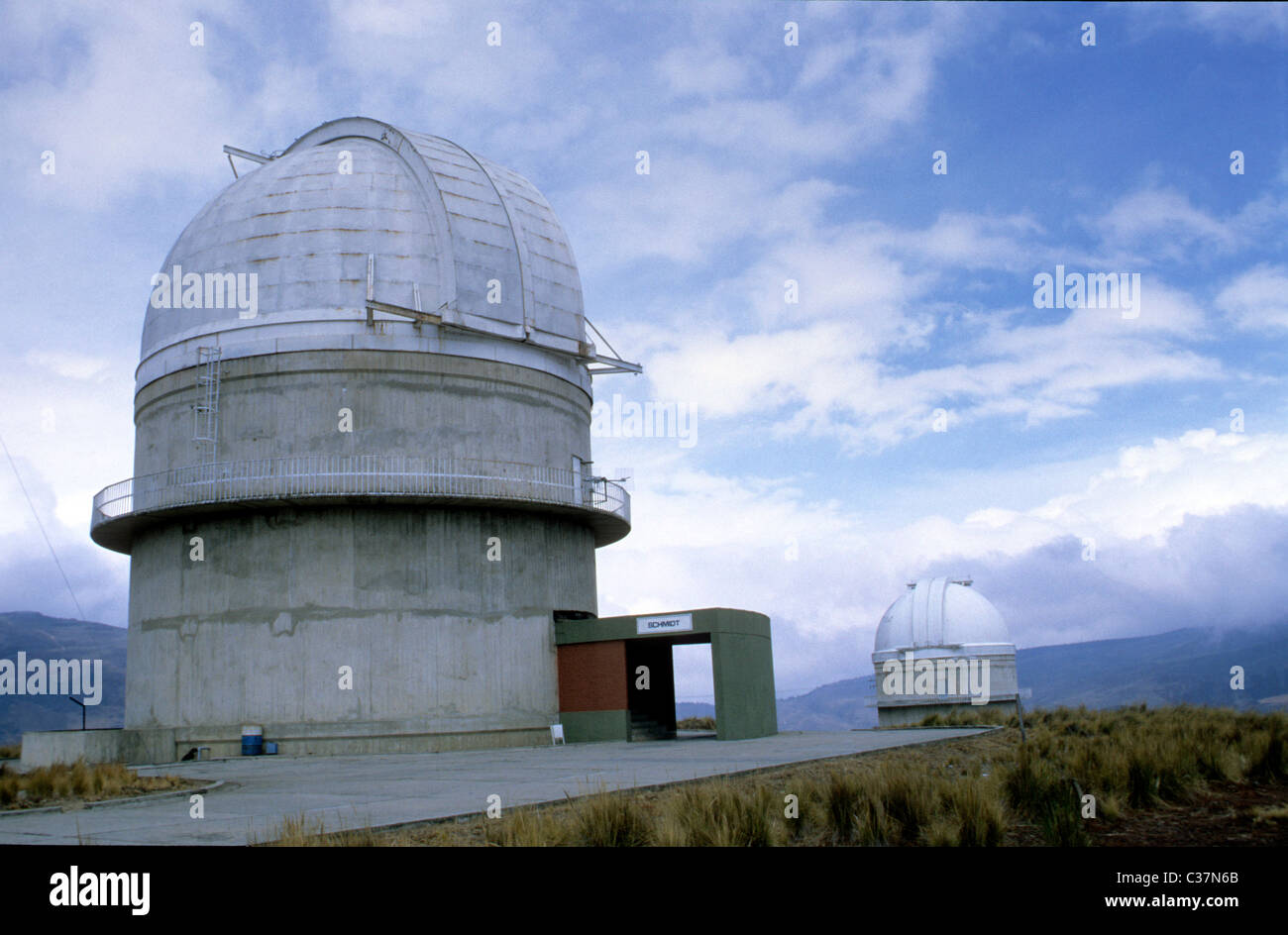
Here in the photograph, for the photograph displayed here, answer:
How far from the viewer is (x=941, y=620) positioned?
145 feet

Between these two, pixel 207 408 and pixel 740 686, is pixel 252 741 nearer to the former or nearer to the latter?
pixel 207 408

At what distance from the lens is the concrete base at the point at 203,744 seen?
23016 millimetres

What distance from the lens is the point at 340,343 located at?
88.1 feet

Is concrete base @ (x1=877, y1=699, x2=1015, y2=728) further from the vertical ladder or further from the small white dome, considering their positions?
the vertical ladder

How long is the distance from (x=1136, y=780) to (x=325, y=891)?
24.6 ft

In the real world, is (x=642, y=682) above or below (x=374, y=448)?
below

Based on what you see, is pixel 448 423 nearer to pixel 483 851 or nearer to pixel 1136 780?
pixel 1136 780

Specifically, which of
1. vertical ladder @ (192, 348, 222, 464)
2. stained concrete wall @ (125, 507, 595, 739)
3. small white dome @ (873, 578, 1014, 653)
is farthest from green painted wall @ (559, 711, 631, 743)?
small white dome @ (873, 578, 1014, 653)

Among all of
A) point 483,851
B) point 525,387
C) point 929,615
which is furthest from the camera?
point 929,615

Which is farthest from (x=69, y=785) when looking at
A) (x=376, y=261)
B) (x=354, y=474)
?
(x=376, y=261)

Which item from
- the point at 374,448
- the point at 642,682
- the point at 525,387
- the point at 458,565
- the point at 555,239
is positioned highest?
the point at 555,239

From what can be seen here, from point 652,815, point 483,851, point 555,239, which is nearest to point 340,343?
point 555,239

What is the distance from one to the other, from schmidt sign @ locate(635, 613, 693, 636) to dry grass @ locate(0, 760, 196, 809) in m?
13.3

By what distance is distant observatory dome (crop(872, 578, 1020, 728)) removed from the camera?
43344 mm
